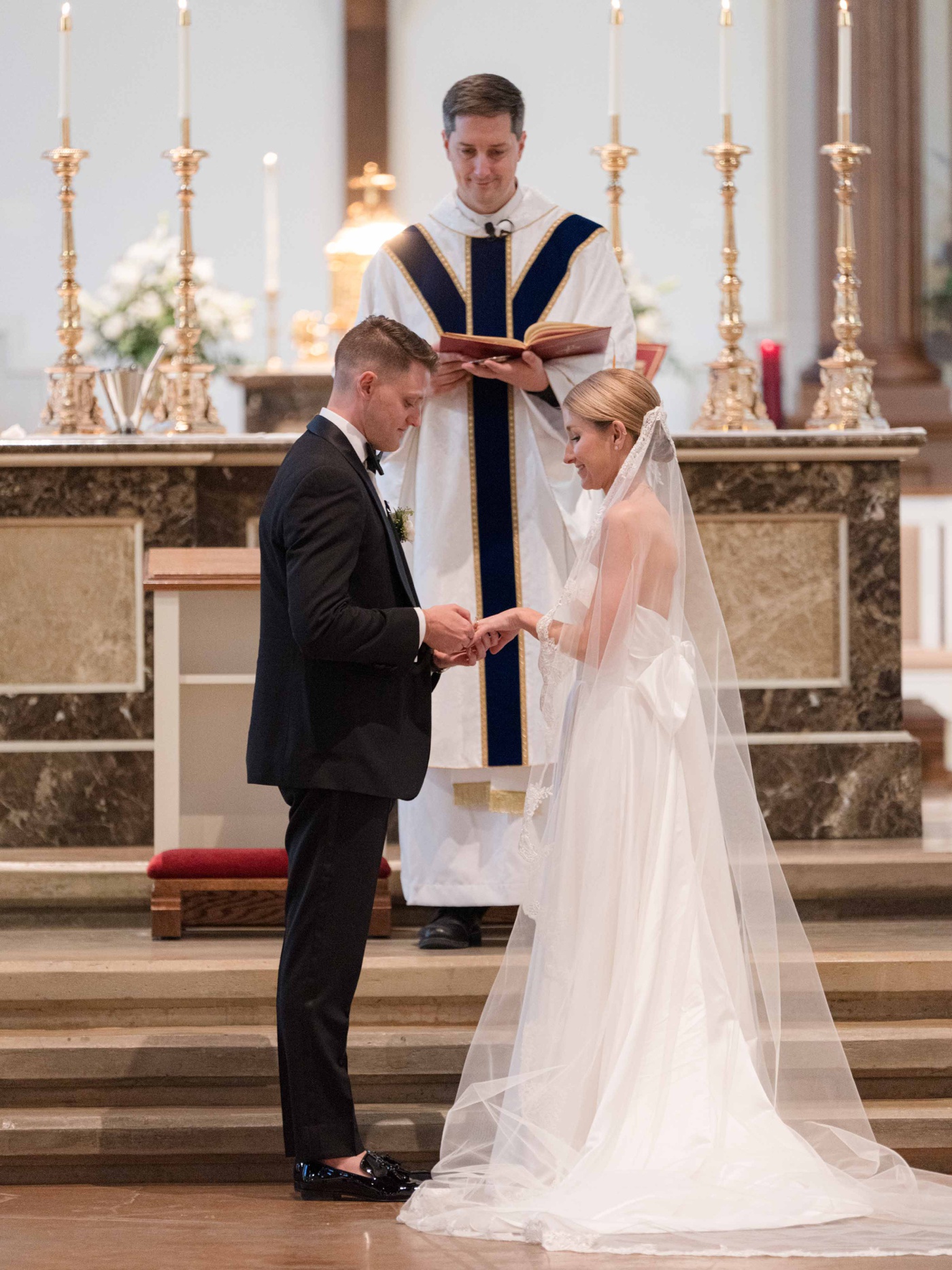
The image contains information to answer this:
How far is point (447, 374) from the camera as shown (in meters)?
4.33

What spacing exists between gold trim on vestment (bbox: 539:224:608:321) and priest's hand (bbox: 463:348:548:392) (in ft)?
0.84

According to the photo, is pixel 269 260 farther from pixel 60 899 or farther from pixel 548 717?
pixel 548 717

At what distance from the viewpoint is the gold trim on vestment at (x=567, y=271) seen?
176 inches

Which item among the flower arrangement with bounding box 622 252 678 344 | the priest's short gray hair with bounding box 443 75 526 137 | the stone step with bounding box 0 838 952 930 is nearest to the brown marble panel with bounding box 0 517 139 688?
the stone step with bounding box 0 838 952 930

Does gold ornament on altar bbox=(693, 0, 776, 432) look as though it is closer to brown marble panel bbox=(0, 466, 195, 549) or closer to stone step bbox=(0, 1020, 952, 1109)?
brown marble panel bbox=(0, 466, 195, 549)

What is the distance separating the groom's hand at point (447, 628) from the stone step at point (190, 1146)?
1.09m

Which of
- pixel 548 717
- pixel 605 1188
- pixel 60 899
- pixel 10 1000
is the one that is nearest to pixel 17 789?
pixel 60 899

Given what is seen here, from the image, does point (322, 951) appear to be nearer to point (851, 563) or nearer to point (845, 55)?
point (851, 563)

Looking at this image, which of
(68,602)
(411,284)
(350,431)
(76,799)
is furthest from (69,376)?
(350,431)

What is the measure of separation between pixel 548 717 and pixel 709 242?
5.93 metres

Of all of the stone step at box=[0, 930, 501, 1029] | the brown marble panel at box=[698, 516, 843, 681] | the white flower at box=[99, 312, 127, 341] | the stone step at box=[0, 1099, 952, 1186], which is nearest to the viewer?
the stone step at box=[0, 1099, 952, 1186]

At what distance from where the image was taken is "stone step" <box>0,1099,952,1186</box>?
12.0 ft

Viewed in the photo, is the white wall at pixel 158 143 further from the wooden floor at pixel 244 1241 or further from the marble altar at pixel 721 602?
the wooden floor at pixel 244 1241

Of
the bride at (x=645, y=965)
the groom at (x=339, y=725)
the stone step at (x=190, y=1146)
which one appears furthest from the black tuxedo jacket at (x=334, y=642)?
the stone step at (x=190, y=1146)
